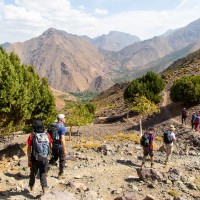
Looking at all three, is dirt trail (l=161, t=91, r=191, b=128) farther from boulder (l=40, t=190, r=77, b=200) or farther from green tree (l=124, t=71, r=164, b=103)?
boulder (l=40, t=190, r=77, b=200)

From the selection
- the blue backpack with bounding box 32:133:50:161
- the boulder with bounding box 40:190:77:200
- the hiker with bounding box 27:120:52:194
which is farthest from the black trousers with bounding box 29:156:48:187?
the boulder with bounding box 40:190:77:200

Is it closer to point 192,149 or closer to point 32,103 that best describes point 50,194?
point 32,103

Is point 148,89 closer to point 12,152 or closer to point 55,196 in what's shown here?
point 12,152

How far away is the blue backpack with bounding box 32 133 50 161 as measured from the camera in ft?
39.1

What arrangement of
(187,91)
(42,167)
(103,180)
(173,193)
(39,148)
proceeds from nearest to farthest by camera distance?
1. (39,148)
2. (42,167)
3. (173,193)
4. (103,180)
5. (187,91)

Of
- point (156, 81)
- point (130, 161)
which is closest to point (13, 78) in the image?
point (130, 161)

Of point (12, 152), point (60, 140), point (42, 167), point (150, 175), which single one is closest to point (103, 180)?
point (150, 175)

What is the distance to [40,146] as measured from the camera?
1193 centimetres

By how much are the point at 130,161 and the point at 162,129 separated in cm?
2659

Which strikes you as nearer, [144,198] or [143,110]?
[144,198]

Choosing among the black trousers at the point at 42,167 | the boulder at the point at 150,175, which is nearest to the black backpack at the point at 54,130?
the black trousers at the point at 42,167

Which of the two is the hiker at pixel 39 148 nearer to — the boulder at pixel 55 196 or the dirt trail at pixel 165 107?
the boulder at pixel 55 196

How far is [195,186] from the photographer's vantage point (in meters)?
15.9

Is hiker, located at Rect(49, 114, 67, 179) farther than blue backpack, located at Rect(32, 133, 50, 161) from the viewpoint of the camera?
Yes
